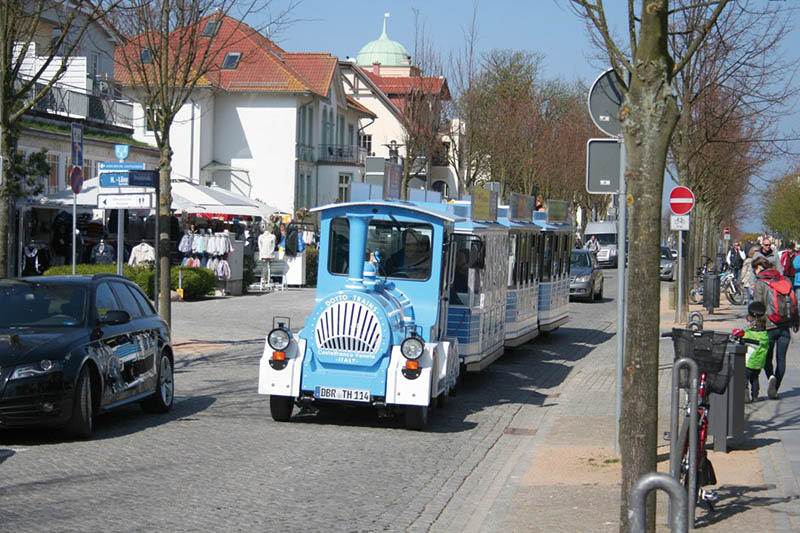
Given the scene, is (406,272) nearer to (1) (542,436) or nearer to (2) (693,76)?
(1) (542,436)

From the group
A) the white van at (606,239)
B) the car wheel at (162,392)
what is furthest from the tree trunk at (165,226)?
the white van at (606,239)

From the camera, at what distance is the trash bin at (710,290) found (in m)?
28.5

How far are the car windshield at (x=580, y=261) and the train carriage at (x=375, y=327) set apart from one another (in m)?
22.7

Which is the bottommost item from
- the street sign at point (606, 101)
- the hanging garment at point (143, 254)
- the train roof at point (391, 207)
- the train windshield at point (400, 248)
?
the hanging garment at point (143, 254)

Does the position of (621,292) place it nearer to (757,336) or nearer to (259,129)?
(757,336)

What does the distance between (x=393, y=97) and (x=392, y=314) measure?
229 ft

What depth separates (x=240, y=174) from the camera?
2106 inches

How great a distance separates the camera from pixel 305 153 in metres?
55.2

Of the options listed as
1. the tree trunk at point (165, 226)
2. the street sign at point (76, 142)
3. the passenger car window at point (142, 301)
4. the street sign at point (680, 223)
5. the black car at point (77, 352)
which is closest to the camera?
the black car at point (77, 352)

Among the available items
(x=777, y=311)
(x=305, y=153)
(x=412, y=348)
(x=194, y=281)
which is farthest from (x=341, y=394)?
(x=305, y=153)

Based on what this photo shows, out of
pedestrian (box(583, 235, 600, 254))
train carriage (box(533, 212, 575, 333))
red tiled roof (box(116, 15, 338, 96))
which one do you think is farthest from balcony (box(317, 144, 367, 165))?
train carriage (box(533, 212, 575, 333))

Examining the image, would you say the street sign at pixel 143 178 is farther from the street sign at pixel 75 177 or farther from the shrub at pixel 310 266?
the shrub at pixel 310 266

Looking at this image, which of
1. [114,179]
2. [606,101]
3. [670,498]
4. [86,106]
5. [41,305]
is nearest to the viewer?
[670,498]

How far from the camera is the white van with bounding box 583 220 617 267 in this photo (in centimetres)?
6147
